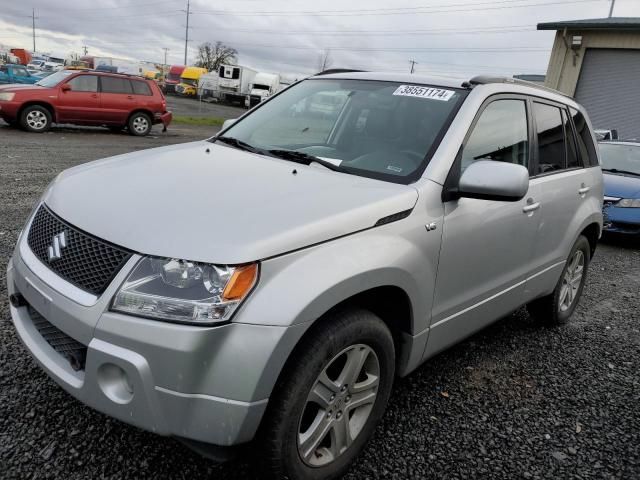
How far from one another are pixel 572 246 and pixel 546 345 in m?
0.77

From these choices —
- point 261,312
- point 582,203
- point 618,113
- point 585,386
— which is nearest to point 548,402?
point 585,386

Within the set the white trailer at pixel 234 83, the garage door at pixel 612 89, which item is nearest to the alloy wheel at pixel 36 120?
the garage door at pixel 612 89

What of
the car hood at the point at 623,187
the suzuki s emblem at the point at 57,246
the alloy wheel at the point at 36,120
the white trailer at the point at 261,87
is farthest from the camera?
the white trailer at the point at 261,87

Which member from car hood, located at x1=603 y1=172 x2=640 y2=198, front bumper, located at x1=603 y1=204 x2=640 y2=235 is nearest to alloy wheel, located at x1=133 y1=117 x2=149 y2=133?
car hood, located at x1=603 y1=172 x2=640 y2=198

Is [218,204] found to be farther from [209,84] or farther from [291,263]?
[209,84]

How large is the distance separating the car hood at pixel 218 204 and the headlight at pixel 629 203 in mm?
6555

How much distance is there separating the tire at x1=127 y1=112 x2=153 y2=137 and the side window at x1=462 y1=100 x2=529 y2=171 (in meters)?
14.0

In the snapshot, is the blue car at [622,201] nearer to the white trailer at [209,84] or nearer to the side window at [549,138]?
the side window at [549,138]

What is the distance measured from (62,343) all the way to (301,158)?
1.45 meters

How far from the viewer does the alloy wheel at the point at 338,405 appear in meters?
2.14

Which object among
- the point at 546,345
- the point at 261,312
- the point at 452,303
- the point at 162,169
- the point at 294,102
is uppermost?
the point at 294,102

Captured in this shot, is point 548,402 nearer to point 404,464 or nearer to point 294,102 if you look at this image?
point 404,464

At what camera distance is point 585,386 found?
136 inches

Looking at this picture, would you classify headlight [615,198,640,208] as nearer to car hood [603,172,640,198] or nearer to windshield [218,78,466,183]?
car hood [603,172,640,198]
